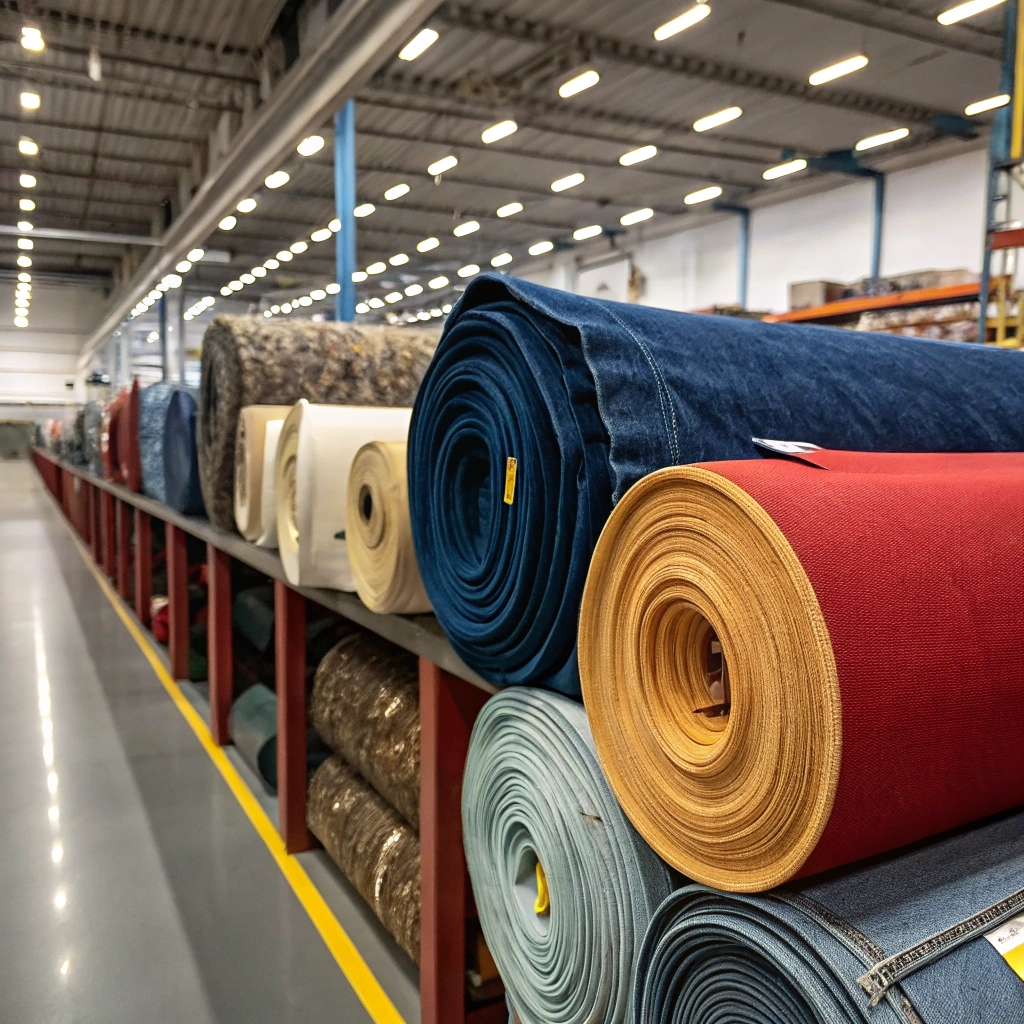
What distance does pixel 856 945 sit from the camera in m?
0.70

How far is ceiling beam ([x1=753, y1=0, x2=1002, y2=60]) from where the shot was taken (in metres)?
7.40

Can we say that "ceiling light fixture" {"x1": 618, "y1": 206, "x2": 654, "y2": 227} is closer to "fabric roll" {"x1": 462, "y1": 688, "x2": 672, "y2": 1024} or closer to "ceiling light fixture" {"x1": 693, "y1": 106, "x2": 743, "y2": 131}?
"ceiling light fixture" {"x1": 693, "y1": 106, "x2": 743, "y2": 131}

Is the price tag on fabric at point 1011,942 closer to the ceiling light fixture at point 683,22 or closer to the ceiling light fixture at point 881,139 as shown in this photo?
the ceiling light fixture at point 683,22

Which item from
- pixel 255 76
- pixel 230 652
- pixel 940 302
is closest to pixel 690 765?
pixel 230 652

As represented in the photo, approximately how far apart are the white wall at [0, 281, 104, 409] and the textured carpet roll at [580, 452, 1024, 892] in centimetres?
2568

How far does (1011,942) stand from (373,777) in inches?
64.6

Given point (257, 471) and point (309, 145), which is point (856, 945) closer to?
point (257, 471)

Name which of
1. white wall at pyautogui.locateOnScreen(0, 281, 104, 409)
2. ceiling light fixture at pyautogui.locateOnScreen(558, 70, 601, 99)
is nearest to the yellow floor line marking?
ceiling light fixture at pyautogui.locateOnScreen(558, 70, 601, 99)

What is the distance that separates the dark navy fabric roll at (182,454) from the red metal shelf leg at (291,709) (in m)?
1.37

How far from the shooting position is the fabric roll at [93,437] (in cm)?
754

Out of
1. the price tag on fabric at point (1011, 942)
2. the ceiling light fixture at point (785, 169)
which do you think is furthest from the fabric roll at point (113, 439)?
the ceiling light fixture at point (785, 169)

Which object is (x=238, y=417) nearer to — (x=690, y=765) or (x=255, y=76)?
(x=690, y=765)

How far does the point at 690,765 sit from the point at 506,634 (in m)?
0.46

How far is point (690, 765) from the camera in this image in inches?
33.9
